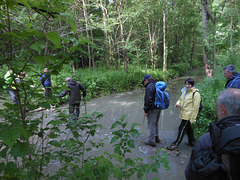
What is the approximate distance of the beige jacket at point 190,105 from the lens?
→ 3766 mm

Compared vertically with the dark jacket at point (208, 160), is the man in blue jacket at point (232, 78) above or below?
above

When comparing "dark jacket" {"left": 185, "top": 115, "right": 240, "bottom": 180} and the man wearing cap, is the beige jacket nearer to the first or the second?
the man wearing cap

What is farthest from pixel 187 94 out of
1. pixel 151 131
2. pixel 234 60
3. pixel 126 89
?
pixel 126 89

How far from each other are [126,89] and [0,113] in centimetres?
1165

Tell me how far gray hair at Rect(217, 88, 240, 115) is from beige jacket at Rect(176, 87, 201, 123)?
8.12 ft

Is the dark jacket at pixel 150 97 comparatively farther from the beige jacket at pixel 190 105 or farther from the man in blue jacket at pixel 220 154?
the man in blue jacket at pixel 220 154

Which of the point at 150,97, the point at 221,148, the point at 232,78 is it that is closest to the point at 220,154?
the point at 221,148

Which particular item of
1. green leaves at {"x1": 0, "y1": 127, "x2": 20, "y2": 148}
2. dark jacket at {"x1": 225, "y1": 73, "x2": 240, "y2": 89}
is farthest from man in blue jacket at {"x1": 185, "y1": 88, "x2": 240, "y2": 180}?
dark jacket at {"x1": 225, "y1": 73, "x2": 240, "y2": 89}

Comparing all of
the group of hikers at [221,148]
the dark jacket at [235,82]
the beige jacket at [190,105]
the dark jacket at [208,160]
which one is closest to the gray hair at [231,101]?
the group of hikers at [221,148]

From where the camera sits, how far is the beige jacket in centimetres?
377

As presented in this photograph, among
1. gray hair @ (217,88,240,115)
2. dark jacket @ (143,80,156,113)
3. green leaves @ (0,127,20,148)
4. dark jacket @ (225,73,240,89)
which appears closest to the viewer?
green leaves @ (0,127,20,148)

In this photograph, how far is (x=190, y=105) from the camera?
3844 mm

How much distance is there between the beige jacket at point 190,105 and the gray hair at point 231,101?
8.12 feet

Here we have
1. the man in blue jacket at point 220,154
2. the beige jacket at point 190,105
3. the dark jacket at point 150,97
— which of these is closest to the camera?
the man in blue jacket at point 220,154
